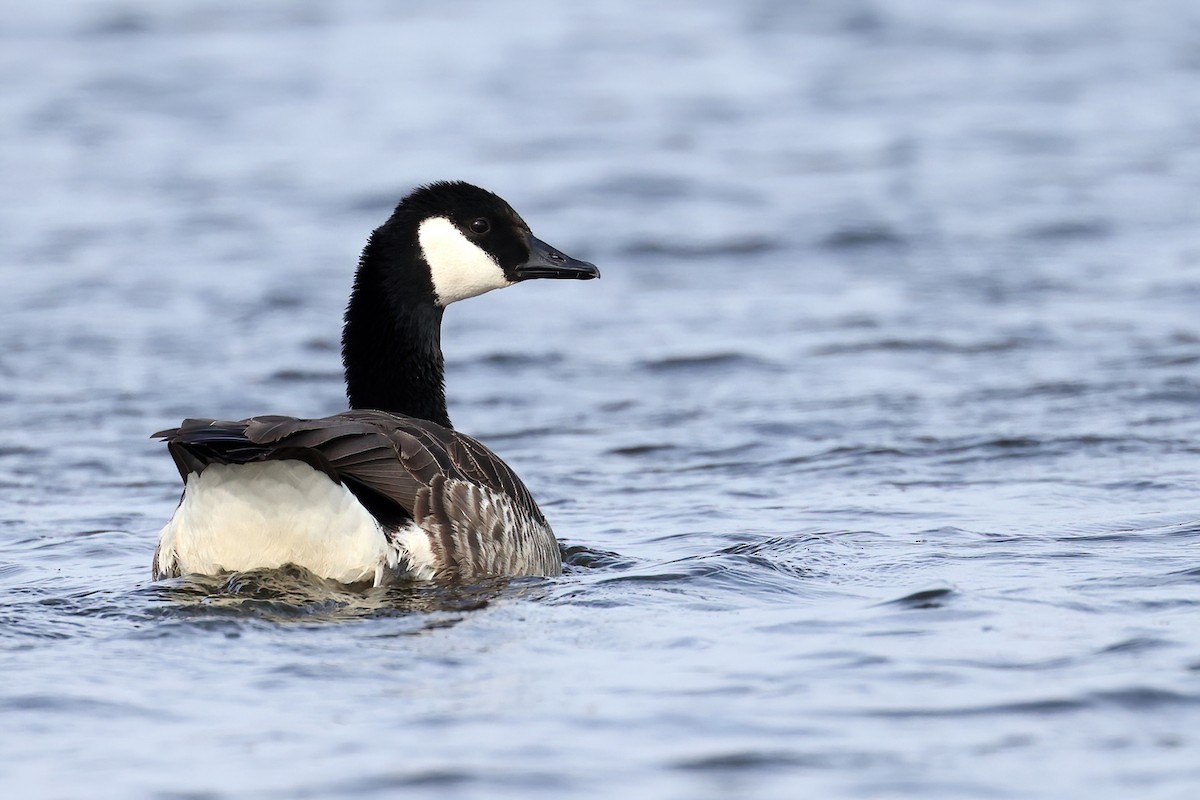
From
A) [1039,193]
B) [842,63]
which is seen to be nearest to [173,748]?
[1039,193]

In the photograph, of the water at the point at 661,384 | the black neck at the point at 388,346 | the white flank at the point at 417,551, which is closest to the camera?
the water at the point at 661,384

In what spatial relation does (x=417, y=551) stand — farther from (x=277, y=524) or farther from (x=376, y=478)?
(x=277, y=524)

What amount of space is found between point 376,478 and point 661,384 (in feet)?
18.7

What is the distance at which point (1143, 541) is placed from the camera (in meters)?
7.66

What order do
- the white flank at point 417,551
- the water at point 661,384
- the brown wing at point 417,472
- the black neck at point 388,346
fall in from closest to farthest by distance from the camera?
the water at point 661,384, the brown wing at point 417,472, the white flank at point 417,551, the black neck at point 388,346

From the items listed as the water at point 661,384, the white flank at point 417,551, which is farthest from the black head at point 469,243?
the white flank at point 417,551

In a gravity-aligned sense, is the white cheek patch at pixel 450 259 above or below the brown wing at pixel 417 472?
above

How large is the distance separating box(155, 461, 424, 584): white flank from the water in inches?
4.2

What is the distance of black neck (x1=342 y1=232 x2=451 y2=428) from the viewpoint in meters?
8.21

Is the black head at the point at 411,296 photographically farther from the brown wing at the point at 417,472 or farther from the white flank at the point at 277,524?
the white flank at the point at 277,524

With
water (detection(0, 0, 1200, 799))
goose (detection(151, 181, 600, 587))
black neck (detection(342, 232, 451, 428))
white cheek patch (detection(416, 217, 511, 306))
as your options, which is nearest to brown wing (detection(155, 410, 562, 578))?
goose (detection(151, 181, 600, 587))

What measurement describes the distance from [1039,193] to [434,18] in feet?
37.4

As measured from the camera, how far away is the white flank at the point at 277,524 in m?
6.60

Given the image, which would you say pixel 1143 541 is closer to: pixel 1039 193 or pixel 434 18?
pixel 1039 193
